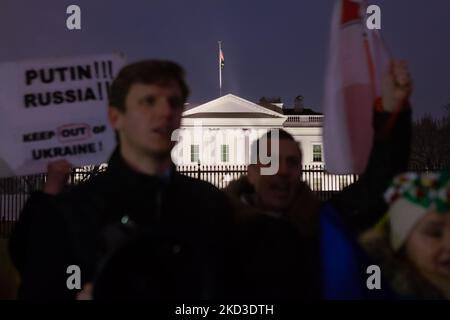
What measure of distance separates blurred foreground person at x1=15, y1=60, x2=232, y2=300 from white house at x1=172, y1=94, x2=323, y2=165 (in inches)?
9.6

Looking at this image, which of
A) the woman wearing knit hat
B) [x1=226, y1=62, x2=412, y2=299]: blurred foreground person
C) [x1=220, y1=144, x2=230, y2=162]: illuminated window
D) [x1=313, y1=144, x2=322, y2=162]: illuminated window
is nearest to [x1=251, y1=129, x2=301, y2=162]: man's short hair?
[x1=226, y1=62, x2=412, y2=299]: blurred foreground person

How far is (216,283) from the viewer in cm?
274

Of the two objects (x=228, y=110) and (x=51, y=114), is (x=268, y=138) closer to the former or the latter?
(x=51, y=114)

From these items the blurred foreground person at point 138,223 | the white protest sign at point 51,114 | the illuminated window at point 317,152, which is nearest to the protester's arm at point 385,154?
the illuminated window at point 317,152

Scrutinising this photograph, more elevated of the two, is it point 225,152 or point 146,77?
point 146,77

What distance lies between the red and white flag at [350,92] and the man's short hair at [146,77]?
2.77 feet

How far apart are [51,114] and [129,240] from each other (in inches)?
37.7

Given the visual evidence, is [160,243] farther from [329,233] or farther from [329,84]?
[329,84]

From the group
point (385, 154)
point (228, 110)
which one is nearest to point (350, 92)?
point (385, 154)

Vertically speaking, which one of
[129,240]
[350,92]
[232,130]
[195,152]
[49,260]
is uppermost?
[350,92]

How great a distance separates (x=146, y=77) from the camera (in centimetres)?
280

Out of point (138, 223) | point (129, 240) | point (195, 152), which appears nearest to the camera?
point (129, 240)

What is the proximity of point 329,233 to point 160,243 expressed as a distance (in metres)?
0.91
